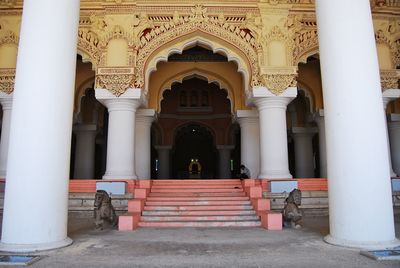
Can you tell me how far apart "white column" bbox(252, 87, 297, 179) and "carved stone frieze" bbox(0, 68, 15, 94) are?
6291mm

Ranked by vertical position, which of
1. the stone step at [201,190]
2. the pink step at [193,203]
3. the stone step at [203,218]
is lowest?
the stone step at [203,218]

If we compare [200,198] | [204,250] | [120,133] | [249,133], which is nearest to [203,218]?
[200,198]

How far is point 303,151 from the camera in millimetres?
13648

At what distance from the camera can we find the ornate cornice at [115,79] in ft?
28.6

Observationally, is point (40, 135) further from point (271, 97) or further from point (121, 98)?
point (271, 97)

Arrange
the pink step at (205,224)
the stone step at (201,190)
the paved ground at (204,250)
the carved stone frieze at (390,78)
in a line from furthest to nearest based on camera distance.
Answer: the carved stone frieze at (390,78) < the stone step at (201,190) < the pink step at (205,224) < the paved ground at (204,250)

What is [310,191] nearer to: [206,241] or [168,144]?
[206,241]

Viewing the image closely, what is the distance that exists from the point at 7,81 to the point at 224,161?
1026cm

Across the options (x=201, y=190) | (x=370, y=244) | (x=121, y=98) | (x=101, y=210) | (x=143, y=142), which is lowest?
(x=370, y=244)

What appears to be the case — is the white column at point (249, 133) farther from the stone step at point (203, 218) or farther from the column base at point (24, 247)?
the column base at point (24, 247)

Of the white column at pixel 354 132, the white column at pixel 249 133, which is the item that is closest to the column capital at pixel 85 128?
the white column at pixel 249 133

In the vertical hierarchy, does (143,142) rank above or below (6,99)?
below

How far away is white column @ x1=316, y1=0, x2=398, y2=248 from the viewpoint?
411cm

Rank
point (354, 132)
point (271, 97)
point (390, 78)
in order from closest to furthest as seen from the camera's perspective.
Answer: point (354, 132), point (271, 97), point (390, 78)
